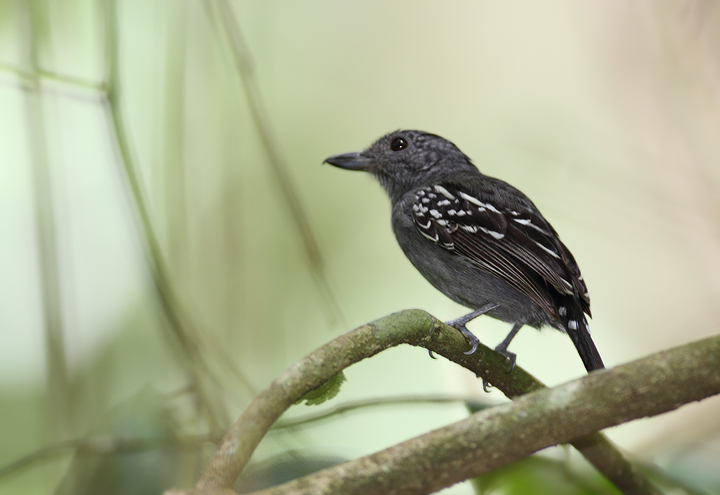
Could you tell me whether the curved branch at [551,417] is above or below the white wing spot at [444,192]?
below

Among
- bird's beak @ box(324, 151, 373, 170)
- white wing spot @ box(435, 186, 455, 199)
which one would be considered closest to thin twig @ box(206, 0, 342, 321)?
bird's beak @ box(324, 151, 373, 170)

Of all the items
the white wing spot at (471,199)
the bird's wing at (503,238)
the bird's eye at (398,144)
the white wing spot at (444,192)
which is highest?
the bird's eye at (398,144)

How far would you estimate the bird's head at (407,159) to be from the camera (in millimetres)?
→ 3016

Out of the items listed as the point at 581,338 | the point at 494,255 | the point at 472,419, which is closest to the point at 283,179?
the point at 494,255

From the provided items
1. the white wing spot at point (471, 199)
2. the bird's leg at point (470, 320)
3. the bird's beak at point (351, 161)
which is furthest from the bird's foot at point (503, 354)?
the bird's beak at point (351, 161)

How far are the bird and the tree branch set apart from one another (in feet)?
2.45

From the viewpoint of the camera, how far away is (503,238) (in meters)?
2.37

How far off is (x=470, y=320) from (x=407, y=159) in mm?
1016

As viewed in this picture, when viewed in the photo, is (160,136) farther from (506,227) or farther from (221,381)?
(506,227)

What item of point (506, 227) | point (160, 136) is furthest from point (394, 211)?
point (160, 136)

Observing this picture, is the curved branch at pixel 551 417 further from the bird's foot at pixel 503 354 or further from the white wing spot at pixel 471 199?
the white wing spot at pixel 471 199

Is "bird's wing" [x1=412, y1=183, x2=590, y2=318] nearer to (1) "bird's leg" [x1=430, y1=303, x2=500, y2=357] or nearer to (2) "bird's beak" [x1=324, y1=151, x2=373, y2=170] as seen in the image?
(1) "bird's leg" [x1=430, y1=303, x2=500, y2=357]

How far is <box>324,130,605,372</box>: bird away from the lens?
2.20 meters

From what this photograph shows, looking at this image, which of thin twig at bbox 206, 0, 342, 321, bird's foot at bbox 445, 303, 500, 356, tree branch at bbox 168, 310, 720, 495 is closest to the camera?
tree branch at bbox 168, 310, 720, 495
